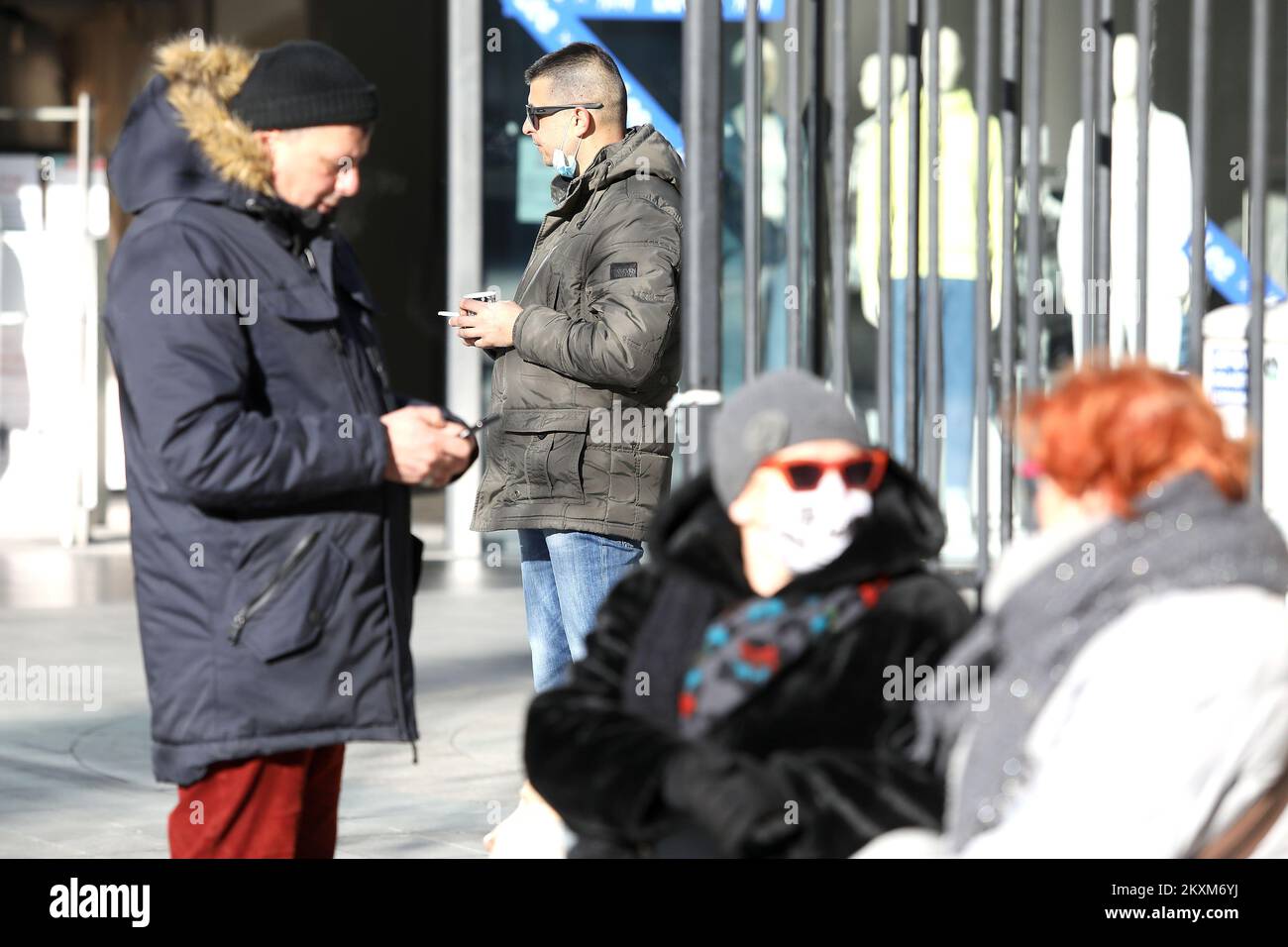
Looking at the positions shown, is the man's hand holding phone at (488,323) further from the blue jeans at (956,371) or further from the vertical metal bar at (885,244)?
the blue jeans at (956,371)

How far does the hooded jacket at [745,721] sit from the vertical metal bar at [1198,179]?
3.50 ft

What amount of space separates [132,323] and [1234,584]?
1.71m

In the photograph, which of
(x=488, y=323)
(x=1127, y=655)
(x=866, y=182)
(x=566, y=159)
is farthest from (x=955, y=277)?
(x=1127, y=655)

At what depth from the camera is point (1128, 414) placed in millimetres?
2662

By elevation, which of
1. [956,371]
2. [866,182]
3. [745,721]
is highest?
[866,182]

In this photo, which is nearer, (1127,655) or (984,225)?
(1127,655)

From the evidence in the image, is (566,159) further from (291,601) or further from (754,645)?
(754,645)

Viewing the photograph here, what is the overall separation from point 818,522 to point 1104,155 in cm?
128

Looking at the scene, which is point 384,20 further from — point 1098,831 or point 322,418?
point 1098,831

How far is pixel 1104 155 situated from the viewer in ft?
12.7

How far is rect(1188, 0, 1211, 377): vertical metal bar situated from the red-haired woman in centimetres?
116

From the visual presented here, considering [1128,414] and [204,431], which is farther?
[204,431]
